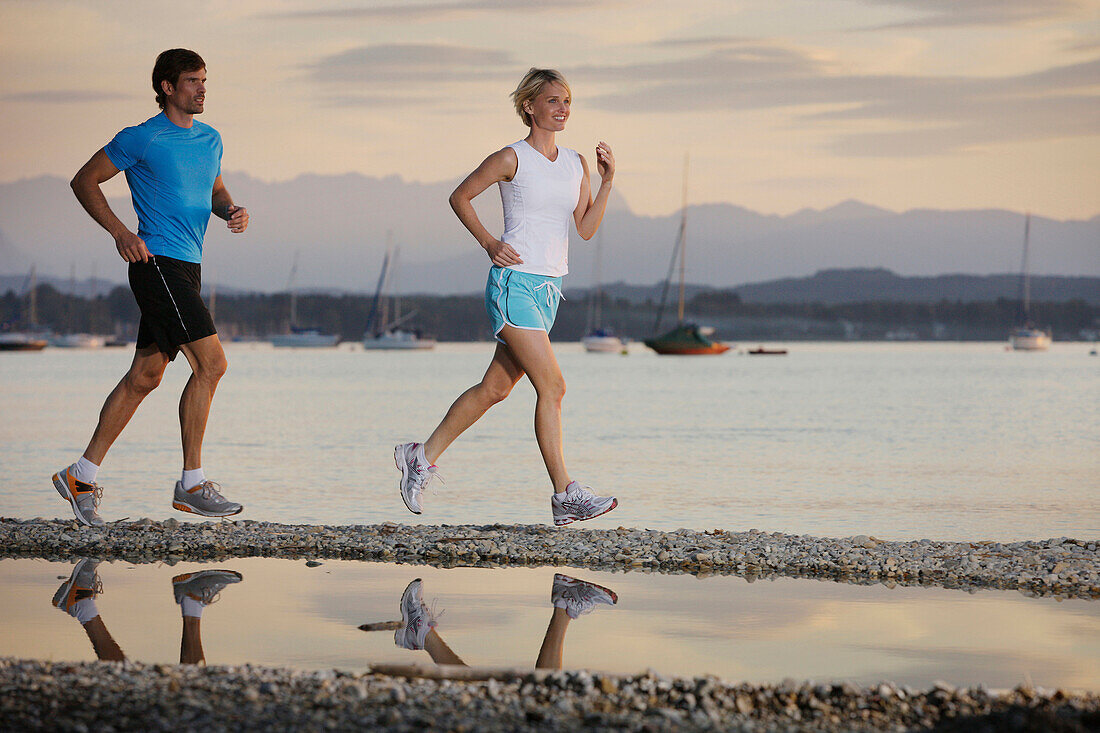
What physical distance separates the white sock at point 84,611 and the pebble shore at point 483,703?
914mm

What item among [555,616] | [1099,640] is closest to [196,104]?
[555,616]

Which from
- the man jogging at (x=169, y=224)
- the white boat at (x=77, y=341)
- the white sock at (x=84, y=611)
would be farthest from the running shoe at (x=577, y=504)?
the white boat at (x=77, y=341)

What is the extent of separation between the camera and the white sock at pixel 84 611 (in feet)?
15.1

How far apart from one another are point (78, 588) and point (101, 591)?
121mm

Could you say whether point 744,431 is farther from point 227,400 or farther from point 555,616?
point 555,616

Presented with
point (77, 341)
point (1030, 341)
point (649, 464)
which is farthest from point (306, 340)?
point (649, 464)

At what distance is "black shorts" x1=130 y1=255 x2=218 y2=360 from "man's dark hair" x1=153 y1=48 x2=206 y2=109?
0.89 meters

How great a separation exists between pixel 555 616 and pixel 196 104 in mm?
3353

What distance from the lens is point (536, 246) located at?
20.7 ft

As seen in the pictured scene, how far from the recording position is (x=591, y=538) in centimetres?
646

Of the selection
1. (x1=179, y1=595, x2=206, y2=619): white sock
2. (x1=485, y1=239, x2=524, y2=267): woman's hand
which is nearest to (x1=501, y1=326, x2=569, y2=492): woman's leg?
(x1=485, y1=239, x2=524, y2=267): woman's hand

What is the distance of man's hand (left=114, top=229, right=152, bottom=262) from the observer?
6.23 metres

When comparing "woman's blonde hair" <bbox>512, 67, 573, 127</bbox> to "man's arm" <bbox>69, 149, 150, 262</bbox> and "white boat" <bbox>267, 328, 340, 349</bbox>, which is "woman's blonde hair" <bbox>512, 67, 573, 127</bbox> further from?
Result: "white boat" <bbox>267, 328, 340, 349</bbox>

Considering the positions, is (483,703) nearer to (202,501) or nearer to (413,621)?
(413,621)
